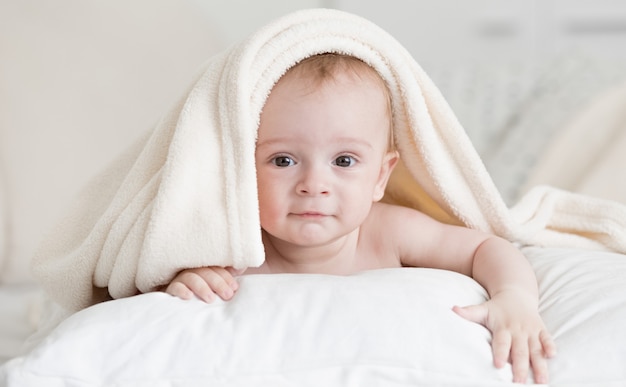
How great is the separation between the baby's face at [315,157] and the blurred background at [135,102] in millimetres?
688

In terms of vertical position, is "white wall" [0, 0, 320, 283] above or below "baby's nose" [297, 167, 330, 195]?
above

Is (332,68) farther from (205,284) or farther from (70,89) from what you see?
(70,89)

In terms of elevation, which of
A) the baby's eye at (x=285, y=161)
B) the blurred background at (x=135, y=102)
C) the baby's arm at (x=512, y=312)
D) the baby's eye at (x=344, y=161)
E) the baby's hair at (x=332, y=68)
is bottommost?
the baby's arm at (x=512, y=312)

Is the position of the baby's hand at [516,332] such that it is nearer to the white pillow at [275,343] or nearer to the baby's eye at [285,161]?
the white pillow at [275,343]

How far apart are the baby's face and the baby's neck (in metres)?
0.09

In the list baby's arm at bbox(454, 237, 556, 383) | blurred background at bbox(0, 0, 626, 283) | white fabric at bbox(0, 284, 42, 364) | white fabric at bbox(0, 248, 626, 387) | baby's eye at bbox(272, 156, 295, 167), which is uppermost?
blurred background at bbox(0, 0, 626, 283)

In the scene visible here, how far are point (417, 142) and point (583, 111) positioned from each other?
972mm

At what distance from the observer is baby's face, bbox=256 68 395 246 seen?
114 cm

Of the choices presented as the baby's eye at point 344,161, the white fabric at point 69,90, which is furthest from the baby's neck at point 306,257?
the white fabric at point 69,90

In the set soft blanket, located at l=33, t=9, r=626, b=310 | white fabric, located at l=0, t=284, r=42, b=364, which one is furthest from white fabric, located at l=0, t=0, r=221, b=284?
soft blanket, located at l=33, t=9, r=626, b=310

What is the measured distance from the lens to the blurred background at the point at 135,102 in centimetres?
195

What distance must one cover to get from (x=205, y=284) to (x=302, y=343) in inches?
7.1

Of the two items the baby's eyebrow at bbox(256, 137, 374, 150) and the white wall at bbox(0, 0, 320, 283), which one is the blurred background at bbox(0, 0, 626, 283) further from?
the baby's eyebrow at bbox(256, 137, 374, 150)

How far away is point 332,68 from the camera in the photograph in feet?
3.86
